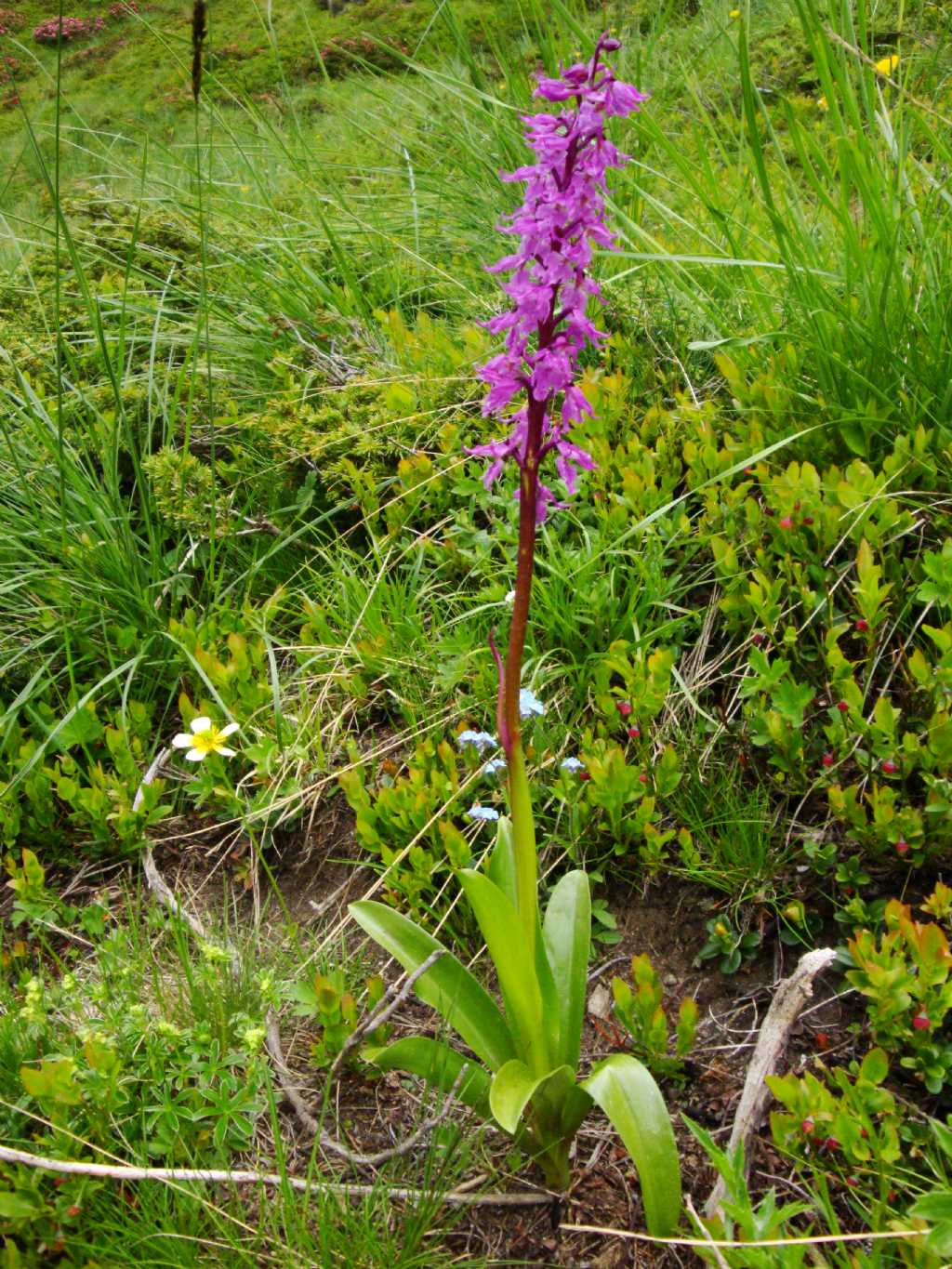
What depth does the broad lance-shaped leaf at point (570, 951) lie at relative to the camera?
1.67 metres

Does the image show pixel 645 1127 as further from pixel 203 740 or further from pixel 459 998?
pixel 203 740

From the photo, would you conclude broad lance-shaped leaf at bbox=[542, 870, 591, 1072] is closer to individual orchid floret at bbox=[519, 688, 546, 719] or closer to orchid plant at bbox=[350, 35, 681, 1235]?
orchid plant at bbox=[350, 35, 681, 1235]

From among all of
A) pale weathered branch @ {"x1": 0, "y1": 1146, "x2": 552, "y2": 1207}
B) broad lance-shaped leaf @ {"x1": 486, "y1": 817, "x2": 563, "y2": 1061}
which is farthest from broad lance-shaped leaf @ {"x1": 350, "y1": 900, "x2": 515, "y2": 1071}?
pale weathered branch @ {"x1": 0, "y1": 1146, "x2": 552, "y2": 1207}

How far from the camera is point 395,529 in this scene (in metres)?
2.97

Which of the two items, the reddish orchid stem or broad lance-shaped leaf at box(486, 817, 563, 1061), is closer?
the reddish orchid stem

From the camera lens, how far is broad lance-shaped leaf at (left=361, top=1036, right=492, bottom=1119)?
1.64 meters

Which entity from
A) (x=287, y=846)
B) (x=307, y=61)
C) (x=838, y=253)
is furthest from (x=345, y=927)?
(x=307, y=61)

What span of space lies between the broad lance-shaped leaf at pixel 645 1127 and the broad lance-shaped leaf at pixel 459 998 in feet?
0.78

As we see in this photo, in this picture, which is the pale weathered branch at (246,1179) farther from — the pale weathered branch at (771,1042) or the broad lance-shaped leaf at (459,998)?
the pale weathered branch at (771,1042)

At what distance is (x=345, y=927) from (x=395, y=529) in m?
1.21

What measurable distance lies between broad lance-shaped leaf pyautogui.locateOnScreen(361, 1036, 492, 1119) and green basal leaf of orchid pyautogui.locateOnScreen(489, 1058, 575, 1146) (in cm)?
11

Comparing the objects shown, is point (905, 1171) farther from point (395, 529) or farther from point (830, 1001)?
point (395, 529)

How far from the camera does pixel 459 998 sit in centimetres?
170

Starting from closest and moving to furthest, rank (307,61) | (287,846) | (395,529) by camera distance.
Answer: (287,846)
(395,529)
(307,61)
